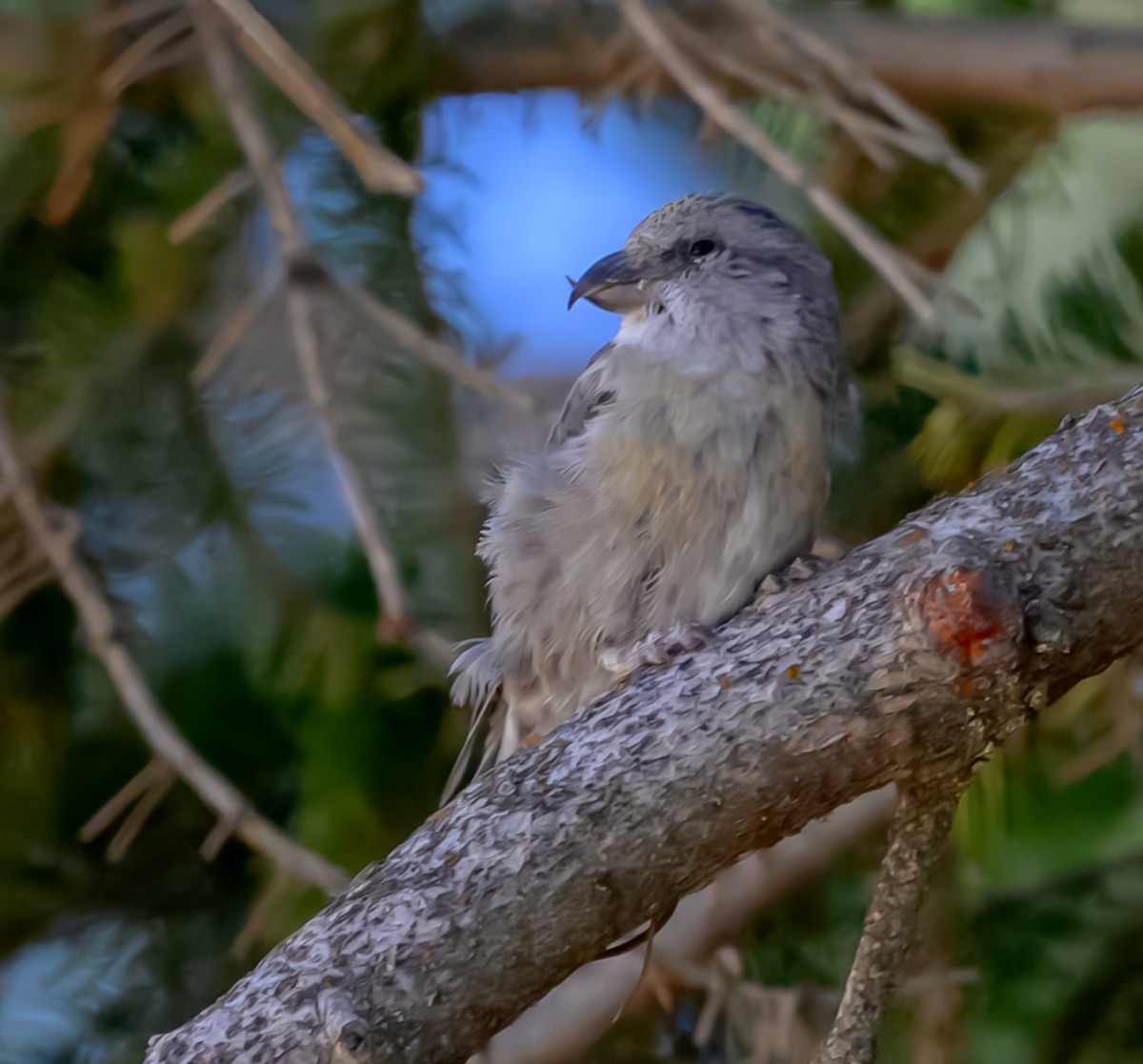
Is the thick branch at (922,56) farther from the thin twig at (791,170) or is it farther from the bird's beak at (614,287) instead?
the bird's beak at (614,287)

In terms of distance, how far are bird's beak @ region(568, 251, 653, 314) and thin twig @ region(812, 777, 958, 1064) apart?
0.63 metres

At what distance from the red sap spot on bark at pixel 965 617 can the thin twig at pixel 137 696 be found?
23.9 inches

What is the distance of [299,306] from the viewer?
3.95ft

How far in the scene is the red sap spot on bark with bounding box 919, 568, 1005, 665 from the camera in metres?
0.67

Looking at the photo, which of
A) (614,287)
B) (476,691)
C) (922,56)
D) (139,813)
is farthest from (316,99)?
(922,56)

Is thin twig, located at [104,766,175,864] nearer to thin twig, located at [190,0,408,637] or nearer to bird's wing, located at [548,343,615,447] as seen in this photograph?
thin twig, located at [190,0,408,637]

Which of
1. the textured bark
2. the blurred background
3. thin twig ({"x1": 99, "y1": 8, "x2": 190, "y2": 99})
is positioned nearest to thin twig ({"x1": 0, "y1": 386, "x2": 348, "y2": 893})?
the blurred background

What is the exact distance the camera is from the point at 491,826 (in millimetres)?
758

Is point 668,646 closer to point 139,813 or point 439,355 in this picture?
point 439,355

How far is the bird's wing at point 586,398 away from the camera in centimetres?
116

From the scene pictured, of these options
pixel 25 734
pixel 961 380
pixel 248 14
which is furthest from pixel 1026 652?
pixel 25 734

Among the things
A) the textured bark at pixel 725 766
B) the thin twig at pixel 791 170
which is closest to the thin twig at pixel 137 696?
the textured bark at pixel 725 766

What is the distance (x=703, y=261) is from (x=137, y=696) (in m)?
0.72

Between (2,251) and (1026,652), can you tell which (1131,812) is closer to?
(1026,652)
